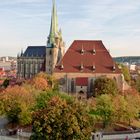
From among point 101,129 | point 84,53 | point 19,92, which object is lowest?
point 101,129

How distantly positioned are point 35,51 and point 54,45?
1641 cm

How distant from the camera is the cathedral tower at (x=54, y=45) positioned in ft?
305

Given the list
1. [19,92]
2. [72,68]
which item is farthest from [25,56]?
[19,92]

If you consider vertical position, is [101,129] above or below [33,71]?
below

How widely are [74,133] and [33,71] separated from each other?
70.7 m

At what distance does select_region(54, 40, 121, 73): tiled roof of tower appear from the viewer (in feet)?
257

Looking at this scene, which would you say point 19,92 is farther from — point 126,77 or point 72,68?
point 126,77

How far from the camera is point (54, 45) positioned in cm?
9338

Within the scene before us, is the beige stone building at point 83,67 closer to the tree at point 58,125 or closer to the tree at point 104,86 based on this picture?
the tree at point 104,86

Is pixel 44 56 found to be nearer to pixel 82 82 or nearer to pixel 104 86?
pixel 82 82

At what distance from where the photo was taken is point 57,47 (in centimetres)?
9325

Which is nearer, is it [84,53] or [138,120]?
[138,120]

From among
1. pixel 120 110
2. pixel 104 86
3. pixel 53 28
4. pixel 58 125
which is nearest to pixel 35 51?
pixel 53 28

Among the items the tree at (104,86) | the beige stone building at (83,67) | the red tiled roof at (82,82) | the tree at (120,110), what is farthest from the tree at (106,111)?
the beige stone building at (83,67)
